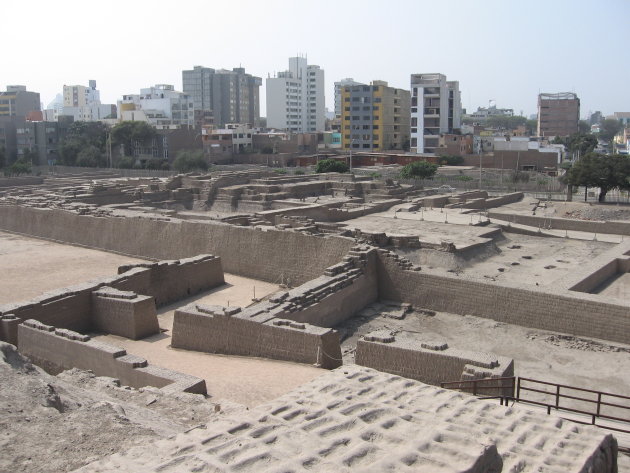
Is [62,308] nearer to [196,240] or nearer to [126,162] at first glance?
[196,240]

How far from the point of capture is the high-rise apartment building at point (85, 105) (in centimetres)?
9941

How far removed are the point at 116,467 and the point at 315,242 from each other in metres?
12.6

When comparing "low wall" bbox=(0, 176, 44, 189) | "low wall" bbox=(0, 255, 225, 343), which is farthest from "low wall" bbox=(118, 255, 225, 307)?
"low wall" bbox=(0, 176, 44, 189)

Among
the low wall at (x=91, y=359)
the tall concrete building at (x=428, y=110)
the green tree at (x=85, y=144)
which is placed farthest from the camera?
the tall concrete building at (x=428, y=110)

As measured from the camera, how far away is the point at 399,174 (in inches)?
1779

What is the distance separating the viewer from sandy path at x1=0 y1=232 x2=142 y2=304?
695 inches

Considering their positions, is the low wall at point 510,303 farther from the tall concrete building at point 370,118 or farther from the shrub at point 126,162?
the tall concrete building at point 370,118

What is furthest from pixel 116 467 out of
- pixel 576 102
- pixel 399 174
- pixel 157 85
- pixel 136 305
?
pixel 576 102

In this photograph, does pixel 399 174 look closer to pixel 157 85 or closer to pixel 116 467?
pixel 116 467

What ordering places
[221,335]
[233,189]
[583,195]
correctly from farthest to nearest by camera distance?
[583,195] → [233,189] → [221,335]

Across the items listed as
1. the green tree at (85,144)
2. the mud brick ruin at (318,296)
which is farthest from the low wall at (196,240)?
the green tree at (85,144)

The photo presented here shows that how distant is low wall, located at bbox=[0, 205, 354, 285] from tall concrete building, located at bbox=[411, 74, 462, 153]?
42.0 meters

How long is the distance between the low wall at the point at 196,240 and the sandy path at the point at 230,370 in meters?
4.01

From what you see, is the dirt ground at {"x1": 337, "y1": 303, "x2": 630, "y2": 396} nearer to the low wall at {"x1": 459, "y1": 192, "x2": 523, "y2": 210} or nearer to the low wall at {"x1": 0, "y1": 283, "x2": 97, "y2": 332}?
the low wall at {"x1": 0, "y1": 283, "x2": 97, "y2": 332}
